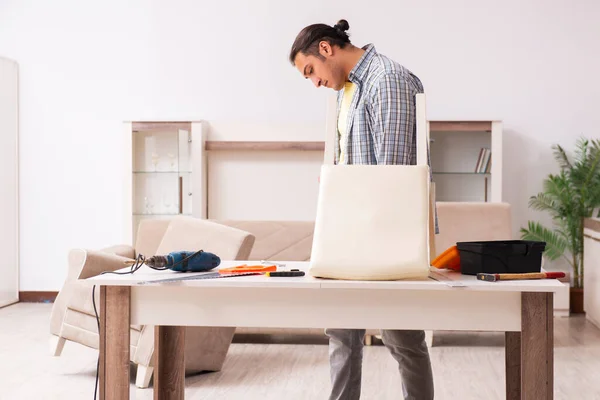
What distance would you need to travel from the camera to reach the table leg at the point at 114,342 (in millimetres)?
1840

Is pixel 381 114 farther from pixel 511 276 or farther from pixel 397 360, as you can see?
pixel 397 360

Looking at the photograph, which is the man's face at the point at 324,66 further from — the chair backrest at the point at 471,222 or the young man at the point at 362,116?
the chair backrest at the point at 471,222

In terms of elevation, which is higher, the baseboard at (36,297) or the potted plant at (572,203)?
the potted plant at (572,203)

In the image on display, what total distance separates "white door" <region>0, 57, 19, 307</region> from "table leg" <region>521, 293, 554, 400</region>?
5.00 m

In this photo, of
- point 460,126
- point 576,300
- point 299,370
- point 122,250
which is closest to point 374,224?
point 299,370

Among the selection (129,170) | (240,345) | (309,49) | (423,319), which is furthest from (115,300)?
(129,170)

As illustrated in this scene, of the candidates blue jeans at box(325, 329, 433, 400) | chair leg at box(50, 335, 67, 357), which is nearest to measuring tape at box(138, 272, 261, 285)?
blue jeans at box(325, 329, 433, 400)

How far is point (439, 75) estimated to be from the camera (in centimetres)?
590

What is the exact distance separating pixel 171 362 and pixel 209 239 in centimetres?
125

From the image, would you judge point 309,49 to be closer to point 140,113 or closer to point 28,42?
point 140,113

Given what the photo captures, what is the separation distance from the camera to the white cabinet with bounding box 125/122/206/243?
564 centimetres

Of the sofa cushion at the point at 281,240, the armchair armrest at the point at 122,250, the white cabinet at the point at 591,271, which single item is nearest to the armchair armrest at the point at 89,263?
the armchair armrest at the point at 122,250

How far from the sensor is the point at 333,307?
1.80 metres

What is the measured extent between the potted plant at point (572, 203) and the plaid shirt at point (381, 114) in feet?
12.0
